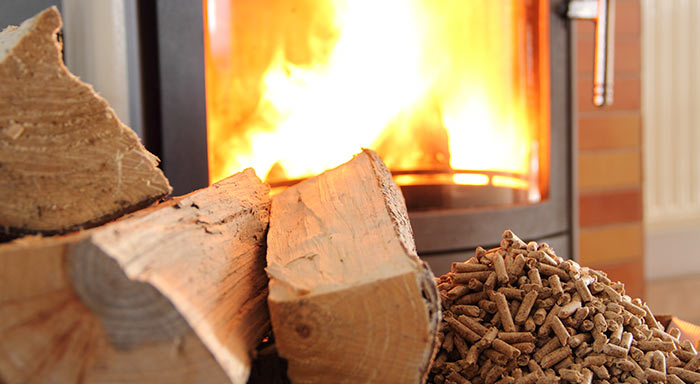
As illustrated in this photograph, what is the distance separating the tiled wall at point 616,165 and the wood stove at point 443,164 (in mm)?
436

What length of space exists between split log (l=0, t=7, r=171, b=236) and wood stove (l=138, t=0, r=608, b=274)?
0.43 meters

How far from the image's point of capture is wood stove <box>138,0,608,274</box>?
46.3 inches

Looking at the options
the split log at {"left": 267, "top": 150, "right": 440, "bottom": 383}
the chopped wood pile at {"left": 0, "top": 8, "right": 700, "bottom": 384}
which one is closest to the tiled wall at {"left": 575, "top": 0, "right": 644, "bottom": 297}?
the chopped wood pile at {"left": 0, "top": 8, "right": 700, "bottom": 384}

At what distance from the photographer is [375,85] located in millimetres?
1368

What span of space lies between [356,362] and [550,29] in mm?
1160

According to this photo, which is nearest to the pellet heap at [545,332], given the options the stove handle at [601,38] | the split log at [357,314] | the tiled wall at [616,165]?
the split log at [357,314]

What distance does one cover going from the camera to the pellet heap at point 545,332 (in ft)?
2.73

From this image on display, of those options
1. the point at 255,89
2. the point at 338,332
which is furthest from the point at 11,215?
the point at 255,89

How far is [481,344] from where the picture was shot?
0.84m

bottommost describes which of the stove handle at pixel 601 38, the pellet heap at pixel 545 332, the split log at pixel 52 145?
the pellet heap at pixel 545 332

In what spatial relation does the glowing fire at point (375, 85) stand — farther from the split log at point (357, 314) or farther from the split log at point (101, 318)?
the split log at point (101, 318)

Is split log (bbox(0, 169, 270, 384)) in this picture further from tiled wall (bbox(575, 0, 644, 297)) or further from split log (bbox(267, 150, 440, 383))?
tiled wall (bbox(575, 0, 644, 297))

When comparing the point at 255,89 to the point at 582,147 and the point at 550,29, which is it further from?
the point at 582,147

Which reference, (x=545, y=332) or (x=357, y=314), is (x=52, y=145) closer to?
(x=357, y=314)
